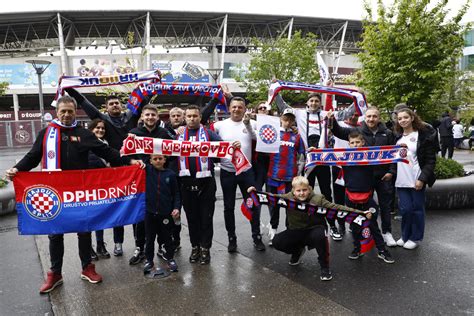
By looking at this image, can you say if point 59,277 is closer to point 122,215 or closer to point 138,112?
point 122,215

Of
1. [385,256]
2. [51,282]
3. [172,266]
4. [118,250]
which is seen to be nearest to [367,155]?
[385,256]

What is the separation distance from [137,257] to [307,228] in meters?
2.27

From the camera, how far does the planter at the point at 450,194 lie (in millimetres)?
7344

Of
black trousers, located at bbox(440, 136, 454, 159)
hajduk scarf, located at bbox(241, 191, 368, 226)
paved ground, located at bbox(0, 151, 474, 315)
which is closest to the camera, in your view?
paved ground, located at bbox(0, 151, 474, 315)

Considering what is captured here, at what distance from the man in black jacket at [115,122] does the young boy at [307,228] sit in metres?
2.25

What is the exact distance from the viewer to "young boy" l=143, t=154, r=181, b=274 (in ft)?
15.0

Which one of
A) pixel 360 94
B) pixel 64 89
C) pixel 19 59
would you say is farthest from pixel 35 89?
pixel 360 94

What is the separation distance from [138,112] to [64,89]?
3.96 feet

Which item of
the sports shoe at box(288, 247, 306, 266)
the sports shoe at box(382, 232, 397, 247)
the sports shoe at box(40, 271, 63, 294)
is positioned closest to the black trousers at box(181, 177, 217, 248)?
the sports shoe at box(288, 247, 306, 266)

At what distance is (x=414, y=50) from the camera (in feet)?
27.1

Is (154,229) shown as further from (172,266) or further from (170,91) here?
(170,91)

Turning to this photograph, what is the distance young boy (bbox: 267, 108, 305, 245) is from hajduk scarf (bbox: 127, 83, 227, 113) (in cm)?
102

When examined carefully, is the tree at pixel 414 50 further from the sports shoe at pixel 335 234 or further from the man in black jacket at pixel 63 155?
the man in black jacket at pixel 63 155

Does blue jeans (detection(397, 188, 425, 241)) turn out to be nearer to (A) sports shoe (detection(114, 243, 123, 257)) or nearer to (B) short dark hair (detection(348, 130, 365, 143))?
(B) short dark hair (detection(348, 130, 365, 143))
